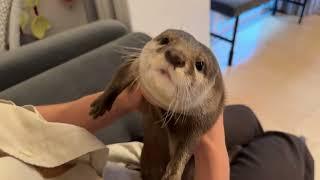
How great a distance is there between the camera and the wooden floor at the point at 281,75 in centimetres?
170

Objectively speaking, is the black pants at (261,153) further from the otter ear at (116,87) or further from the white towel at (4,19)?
the white towel at (4,19)

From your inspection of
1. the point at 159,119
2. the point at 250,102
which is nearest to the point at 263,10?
the point at 250,102

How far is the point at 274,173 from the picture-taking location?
2.88 ft

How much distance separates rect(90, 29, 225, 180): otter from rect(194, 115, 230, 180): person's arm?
4 cm

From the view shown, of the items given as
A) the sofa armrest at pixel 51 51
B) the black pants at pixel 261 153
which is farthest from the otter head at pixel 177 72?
the sofa armrest at pixel 51 51

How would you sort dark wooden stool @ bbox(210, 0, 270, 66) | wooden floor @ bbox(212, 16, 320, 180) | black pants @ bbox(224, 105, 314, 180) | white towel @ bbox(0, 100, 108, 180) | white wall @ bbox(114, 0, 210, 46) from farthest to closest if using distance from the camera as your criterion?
dark wooden stool @ bbox(210, 0, 270, 66) → wooden floor @ bbox(212, 16, 320, 180) → white wall @ bbox(114, 0, 210, 46) → black pants @ bbox(224, 105, 314, 180) → white towel @ bbox(0, 100, 108, 180)

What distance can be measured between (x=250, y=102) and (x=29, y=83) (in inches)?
44.6

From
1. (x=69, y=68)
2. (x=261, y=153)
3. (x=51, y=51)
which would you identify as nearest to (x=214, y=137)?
(x=261, y=153)

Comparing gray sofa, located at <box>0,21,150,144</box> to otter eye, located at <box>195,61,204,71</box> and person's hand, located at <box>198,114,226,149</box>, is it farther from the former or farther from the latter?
otter eye, located at <box>195,61,204,71</box>

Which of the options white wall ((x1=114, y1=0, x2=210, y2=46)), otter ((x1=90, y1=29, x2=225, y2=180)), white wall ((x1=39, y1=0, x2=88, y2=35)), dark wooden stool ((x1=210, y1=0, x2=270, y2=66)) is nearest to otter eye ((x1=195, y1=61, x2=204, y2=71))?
otter ((x1=90, y1=29, x2=225, y2=180))

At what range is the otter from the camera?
523mm

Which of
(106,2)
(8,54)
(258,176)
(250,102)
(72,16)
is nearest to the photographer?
(258,176)

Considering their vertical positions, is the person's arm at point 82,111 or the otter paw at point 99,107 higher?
the otter paw at point 99,107

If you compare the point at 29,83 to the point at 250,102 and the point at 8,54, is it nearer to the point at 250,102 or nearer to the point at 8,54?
the point at 8,54
